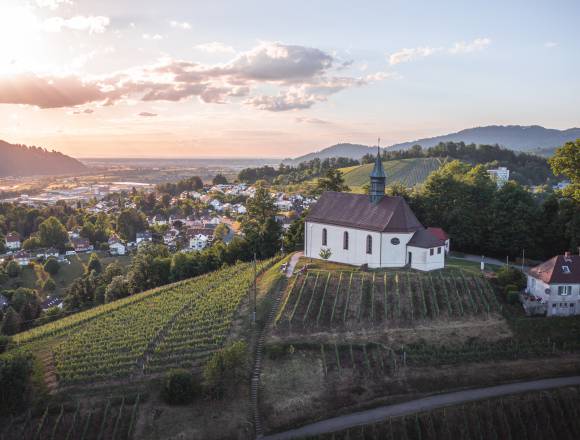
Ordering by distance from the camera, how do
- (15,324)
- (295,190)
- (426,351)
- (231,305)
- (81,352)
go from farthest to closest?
(295,190), (15,324), (231,305), (81,352), (426,351)

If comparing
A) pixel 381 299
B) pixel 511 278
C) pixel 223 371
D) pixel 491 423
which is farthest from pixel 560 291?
pixel 223 371

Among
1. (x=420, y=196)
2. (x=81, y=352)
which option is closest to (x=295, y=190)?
(x=420, y=196)

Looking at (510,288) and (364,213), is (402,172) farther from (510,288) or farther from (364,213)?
(510,288)

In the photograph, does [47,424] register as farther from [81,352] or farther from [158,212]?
[158,212]

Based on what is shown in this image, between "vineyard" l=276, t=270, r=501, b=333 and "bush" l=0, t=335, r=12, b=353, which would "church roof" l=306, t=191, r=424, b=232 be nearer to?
"vineyard" l=276, t=270, r=501, b=333

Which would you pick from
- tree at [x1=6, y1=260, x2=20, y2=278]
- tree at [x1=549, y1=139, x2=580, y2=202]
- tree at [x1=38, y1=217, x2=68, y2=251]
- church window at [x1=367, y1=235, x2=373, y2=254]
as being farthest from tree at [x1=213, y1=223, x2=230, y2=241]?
tree at [x1=549, y1=139, x2=580, y2=202]

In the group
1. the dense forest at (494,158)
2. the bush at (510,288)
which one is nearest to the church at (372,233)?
the bush at (510,288)
